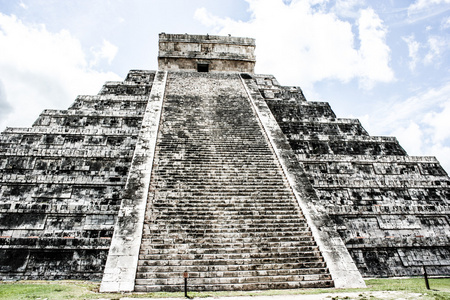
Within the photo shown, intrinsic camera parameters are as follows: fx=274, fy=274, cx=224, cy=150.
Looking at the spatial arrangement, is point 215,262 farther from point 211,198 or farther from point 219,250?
point 211,198

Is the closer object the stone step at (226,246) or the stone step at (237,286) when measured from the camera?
the stone step at (237,286)

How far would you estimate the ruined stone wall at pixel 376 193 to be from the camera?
25.1 feet

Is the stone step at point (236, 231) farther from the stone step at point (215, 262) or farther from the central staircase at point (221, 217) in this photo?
the stone step at point (215, 262)

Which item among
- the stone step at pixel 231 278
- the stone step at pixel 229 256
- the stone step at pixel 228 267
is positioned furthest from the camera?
the stone step at pixel 229 256

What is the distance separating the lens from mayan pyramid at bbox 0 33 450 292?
19.3 ft

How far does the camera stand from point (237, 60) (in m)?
18.0

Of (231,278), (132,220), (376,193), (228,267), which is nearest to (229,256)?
(228,267)

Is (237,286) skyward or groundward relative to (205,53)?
groundward

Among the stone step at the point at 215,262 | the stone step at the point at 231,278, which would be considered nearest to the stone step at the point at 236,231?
the stone step at the point at 215,262

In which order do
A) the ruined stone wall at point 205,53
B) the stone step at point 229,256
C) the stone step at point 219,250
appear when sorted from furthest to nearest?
1. the ruined stone wall at point 205,53
2. the stone step at point 219,250
3. the stone step at point 229,256

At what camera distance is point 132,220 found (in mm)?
6547

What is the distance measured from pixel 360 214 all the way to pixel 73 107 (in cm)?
1168

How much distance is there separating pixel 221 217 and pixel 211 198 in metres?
0.72

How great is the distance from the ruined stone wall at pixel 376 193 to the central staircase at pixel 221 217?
5.15 ft
